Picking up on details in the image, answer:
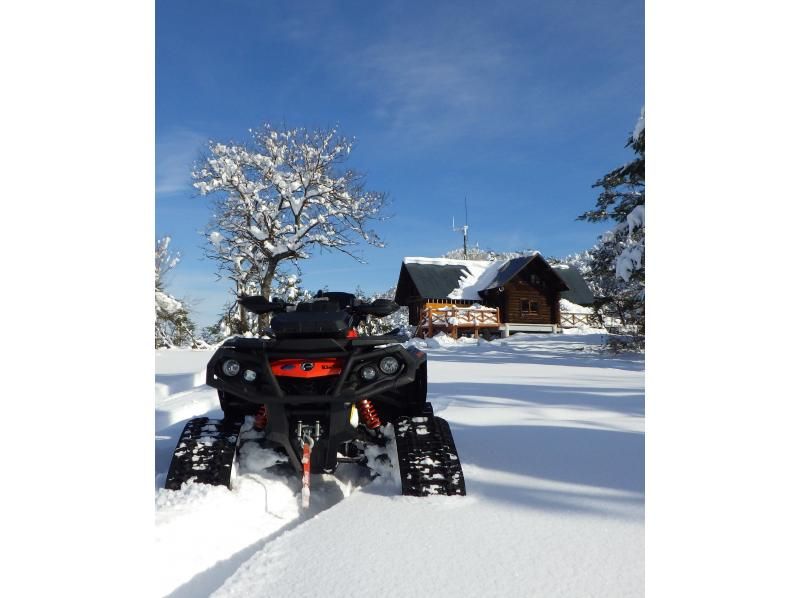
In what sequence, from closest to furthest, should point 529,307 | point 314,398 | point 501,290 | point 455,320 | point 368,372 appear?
point 314,398
point 368,372
point 455,320
point 501,290
point 529,307

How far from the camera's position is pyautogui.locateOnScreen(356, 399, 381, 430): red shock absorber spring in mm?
2902

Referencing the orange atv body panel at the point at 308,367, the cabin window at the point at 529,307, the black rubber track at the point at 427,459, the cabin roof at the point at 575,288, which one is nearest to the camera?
the black rubber track at the point at 427,459

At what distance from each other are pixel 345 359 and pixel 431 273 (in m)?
32.4

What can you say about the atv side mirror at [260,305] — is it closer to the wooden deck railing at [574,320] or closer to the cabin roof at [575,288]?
the wooden deck railing at [574,320]

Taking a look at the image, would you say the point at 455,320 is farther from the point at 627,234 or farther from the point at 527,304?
the point at 627,234

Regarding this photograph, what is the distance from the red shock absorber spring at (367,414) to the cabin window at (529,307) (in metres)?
31.9

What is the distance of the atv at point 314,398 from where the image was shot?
8.10 feet

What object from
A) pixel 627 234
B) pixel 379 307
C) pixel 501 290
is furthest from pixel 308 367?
pixel 501 290

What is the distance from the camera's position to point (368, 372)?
257cm

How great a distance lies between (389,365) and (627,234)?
1697cm

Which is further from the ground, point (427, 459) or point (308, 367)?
point (308, 367)

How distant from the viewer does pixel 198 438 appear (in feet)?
8.70

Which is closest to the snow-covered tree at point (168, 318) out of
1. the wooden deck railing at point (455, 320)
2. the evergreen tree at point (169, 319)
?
the evergreen tree at point (169, 319)
